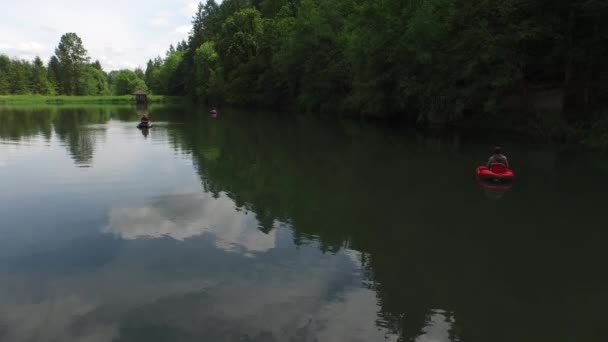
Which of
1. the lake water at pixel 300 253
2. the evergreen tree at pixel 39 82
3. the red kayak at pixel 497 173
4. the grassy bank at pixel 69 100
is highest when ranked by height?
the evergreen tree at pixel 39 82

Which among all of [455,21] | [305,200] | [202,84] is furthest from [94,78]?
[305,200]

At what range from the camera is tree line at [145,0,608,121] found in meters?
26.1

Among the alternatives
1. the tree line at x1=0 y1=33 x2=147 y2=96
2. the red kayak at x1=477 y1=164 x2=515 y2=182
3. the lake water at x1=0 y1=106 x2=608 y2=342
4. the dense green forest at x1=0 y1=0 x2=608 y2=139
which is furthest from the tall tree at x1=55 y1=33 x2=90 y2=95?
the red kayak at x1=477 y1=164 x2=515 y2=182

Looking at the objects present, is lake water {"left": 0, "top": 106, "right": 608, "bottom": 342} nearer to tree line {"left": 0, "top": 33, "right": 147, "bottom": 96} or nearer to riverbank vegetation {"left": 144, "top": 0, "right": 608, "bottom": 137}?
riverbank vegetation {"left": 144, "top": 0, "right": 608, "bottom": 137}

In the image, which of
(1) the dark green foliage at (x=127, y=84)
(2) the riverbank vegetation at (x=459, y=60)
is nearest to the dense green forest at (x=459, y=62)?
(2) the riverbank vegetation at (x=459, y=60)

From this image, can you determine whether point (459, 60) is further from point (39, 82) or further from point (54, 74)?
point (54, 74)

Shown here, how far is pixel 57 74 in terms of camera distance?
13038 cm

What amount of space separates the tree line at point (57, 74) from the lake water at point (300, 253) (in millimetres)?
112585

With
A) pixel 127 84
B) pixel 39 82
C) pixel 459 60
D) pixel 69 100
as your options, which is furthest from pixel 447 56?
pixel 127 84

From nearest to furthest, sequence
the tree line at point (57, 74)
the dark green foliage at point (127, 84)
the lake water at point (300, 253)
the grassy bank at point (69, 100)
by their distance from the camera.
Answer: the lake water at point (300, 253) → the grassy bank at point (69, 100) → the tree line at point (57, 74) → the dark green foliage at point (127, 84)

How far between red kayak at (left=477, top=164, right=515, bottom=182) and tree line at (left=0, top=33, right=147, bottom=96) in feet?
418

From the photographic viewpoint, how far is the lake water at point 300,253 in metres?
7.28

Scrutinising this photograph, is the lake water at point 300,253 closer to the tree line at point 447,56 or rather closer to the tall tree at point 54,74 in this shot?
the tree line at point 447,56

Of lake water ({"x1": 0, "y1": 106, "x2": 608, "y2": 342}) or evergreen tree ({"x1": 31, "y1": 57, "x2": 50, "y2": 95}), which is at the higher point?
evergreen tree ({"x1": 31, "y1": 57, "x2": 50, "y2": 95})
